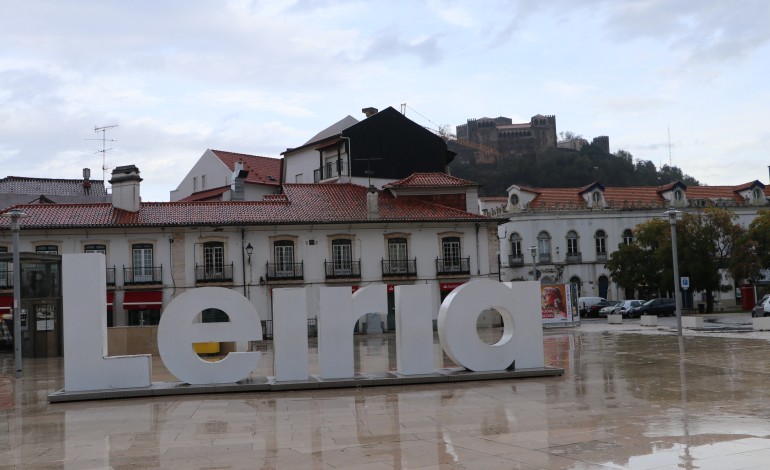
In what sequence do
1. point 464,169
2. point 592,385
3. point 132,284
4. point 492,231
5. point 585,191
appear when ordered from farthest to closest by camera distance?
point 464,169
point 585,191
point 492,231
point 132,284
point 592,385

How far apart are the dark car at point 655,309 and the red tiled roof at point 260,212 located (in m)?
11.2

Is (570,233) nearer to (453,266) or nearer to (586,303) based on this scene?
(586,303)

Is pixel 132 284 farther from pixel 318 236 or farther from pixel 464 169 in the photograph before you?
pixel 464 169

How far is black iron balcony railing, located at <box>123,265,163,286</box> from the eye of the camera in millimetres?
41625

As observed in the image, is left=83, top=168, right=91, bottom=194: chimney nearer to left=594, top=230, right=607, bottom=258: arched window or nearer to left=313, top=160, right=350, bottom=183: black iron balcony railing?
left=313, top=160, right=350, bottom=183: black iron balcony railing

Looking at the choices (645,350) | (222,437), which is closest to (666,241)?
(645,350)

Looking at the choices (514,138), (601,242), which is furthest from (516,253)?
(514,138)

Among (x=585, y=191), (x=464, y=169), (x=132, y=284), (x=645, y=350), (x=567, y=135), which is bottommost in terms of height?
(x=645, y=350)

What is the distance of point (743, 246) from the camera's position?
52469 mm

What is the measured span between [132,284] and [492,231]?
62.3 ft

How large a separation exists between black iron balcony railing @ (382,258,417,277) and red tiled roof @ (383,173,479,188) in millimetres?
4784

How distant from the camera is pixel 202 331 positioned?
53.8 ft

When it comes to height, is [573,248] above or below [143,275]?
above

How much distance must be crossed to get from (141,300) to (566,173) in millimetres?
66893
